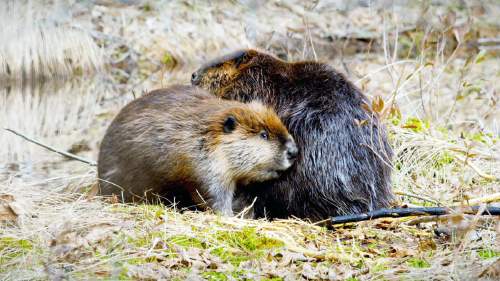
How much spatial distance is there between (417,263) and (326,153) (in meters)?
1.03

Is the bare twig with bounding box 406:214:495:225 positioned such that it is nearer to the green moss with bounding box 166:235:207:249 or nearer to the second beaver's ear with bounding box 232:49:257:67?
the green moss with bounding box 166:235:207:249

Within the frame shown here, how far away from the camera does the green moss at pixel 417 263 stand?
3535 millimetres

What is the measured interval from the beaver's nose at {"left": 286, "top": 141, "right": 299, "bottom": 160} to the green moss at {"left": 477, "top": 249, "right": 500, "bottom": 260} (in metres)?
1.22

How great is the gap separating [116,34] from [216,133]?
863cm

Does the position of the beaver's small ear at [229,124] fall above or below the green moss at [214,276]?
above

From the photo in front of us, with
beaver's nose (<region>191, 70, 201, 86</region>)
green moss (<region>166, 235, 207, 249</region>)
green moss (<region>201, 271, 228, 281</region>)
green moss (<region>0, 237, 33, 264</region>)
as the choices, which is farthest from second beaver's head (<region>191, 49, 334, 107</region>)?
green moss (<region>0, 237, 33, 264</region>)

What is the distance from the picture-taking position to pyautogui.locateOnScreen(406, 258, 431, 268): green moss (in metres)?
3.54

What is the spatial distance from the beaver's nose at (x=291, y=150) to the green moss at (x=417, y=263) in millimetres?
1048

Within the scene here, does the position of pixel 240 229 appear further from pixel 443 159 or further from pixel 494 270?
pixel 443 159

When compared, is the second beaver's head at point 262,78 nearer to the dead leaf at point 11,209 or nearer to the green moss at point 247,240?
the green moss at point 247,240

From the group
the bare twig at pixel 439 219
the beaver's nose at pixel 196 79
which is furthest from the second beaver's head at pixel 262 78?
the bare twig at pixel 439 219

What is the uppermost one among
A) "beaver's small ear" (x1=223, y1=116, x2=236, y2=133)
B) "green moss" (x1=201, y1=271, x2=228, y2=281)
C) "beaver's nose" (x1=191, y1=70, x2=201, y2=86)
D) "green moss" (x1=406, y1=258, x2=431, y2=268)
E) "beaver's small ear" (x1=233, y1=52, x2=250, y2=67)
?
"beaver's small ear" (x1=233, y1=52, x2=250, y2=67)

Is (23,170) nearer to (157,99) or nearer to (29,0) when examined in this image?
(157,99)

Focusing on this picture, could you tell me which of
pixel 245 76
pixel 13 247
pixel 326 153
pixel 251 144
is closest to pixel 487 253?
pixel 326 153
